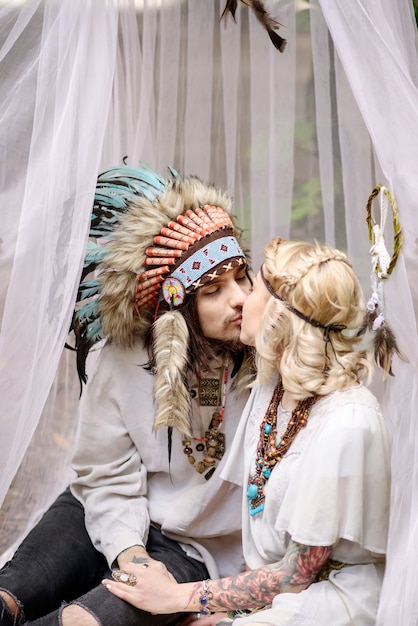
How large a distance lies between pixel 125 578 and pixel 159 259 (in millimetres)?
756

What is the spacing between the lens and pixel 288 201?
8.48ft

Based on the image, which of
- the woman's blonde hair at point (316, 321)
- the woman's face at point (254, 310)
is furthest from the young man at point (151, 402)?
the woman's blonde hair at point (316, 321)

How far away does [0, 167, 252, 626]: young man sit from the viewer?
201 cm

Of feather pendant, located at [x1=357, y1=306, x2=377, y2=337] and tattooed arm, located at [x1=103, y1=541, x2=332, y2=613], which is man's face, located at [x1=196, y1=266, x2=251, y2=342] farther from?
tattooed arm, located at [x1=103, y1=541, x2=332, y2=613]

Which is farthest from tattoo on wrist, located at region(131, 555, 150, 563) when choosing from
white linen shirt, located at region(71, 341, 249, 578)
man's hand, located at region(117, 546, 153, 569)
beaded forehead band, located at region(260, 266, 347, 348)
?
beaded forehead band, located at region(260, 266, 347, 348)

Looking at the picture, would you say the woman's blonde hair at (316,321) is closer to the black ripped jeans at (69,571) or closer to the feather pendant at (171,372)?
the feather pendant at (171,372)

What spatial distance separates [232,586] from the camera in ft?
5.68

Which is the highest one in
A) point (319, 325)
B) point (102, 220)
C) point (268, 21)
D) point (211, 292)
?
point (268, 21)

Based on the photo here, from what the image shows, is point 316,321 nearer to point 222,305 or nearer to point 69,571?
point 222,305

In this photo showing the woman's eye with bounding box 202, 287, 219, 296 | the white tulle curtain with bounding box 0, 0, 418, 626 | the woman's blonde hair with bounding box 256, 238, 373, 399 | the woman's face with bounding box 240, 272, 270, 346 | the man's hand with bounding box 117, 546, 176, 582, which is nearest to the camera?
the white tulle curtain with bounding box 0, 0, 418, 626

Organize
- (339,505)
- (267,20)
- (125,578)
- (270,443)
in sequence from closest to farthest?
(339,505) → (270,443) → (125,578) → (267,20)

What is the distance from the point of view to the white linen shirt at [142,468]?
2109 millimetres

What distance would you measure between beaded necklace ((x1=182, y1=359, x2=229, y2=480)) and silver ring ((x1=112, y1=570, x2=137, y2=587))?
34cm

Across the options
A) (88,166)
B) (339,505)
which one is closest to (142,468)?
(339,505)
